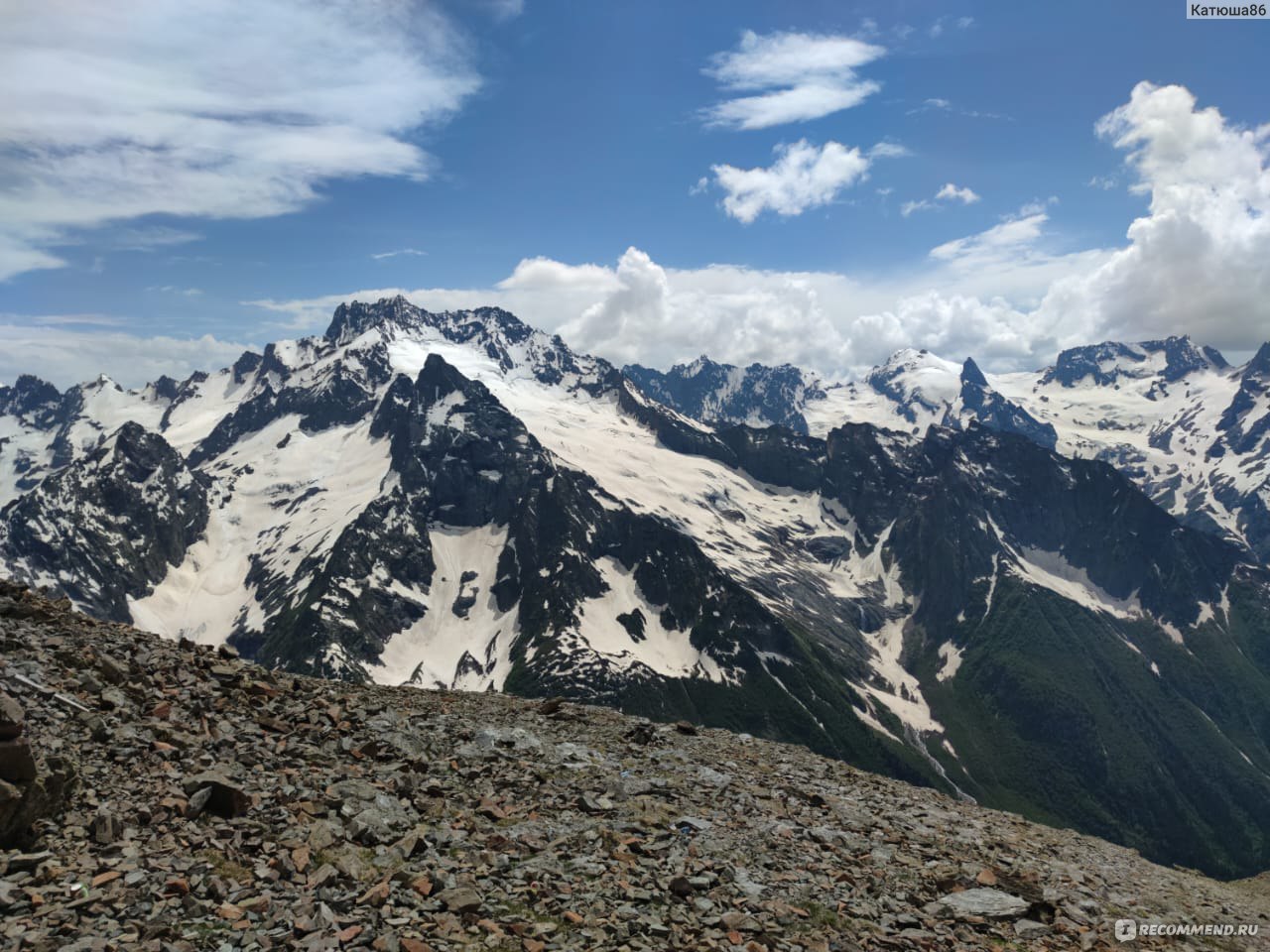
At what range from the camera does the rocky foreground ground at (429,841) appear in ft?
61.2

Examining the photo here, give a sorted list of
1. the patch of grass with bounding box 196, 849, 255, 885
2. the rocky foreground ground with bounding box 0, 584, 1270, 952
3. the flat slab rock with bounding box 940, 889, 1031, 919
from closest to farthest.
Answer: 1. the rocky foreground ground with bounding box 0, 584, 1270, 952
2. the patch of grass with bounding box 196, 849, 255, 885
3. the flat slab rock with bounding box 940, 889, 1031, 919

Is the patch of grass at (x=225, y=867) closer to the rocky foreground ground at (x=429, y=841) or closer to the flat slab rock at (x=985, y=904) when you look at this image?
the rocky foreground ground at (x=429, y=841)

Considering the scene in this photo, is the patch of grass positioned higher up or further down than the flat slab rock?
higher up

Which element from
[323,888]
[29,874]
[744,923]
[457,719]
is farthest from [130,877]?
[457,719]

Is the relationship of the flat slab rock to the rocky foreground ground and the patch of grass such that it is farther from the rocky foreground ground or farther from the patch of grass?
the patch of grass

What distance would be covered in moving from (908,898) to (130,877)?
2277cm

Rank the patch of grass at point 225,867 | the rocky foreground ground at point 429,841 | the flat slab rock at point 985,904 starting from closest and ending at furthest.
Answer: the rocky foreground ground at point 429,841 < the patch of grass at point 225,867 < the flat slab rock at point 985,904

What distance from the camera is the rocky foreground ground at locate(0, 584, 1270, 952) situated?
18.7 meters

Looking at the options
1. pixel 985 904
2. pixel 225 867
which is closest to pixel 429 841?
pixel 225 867

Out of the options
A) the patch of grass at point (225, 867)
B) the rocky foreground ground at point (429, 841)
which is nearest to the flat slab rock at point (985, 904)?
the rocky foreground ground at point (429, 841)

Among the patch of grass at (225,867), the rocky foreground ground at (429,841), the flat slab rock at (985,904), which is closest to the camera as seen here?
the rocky foreground ground at (429,841)

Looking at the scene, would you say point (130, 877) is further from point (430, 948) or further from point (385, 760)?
point (385, 760)

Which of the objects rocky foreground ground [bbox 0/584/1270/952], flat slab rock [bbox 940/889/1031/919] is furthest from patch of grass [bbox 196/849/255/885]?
flat slab rock [bbox 940/889/1031/919]

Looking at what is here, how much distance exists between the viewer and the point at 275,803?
23.8m
